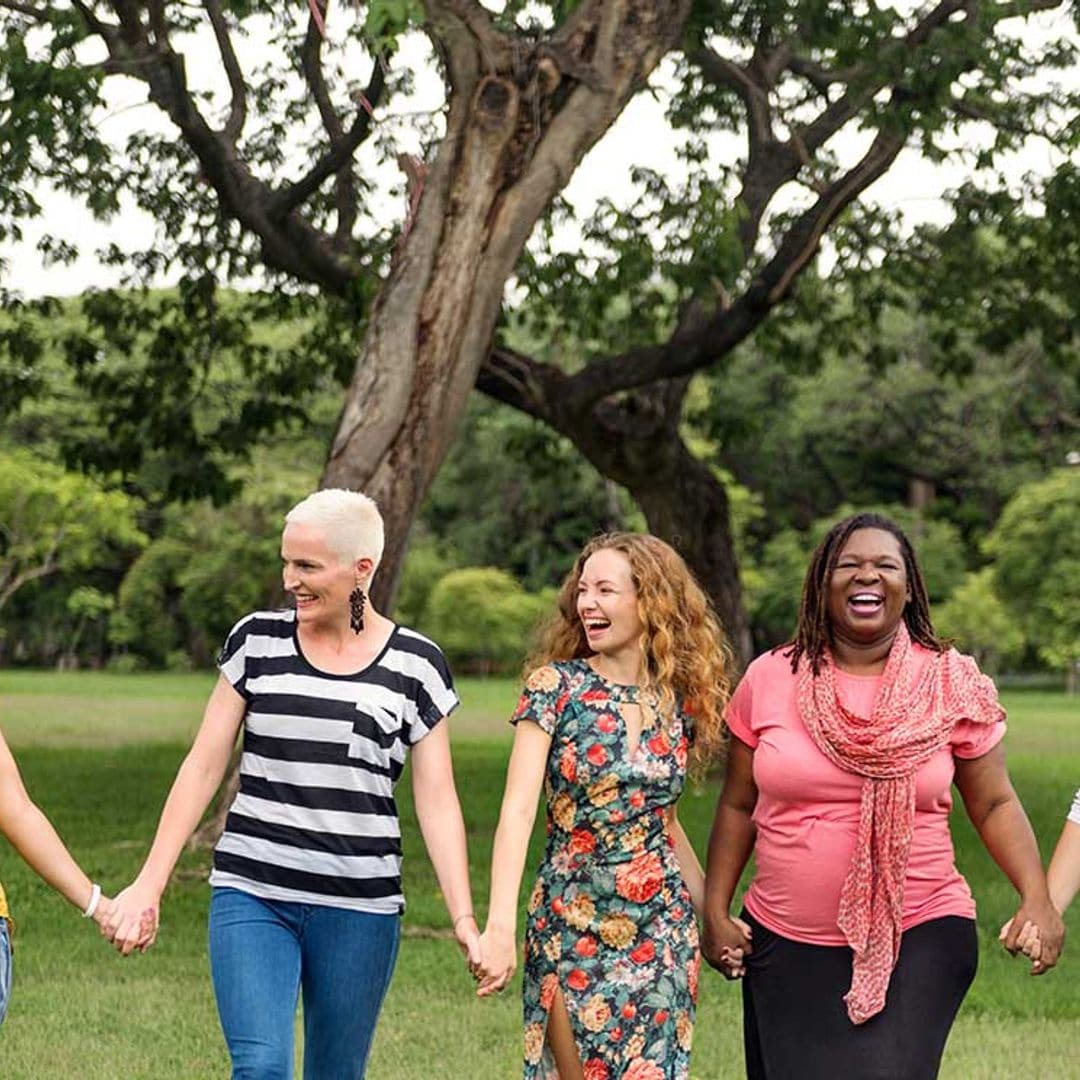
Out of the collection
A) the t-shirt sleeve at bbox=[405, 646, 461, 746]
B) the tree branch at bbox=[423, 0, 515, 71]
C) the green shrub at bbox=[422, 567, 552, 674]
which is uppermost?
the tree branch at bbox=[423, 0, 515, 71]

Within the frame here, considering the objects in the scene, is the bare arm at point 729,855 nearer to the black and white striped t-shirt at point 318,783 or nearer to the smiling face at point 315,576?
the black and white striped t-shirt at point 318,783

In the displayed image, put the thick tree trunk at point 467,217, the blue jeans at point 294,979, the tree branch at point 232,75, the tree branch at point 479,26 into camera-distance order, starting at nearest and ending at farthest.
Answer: the blue jeans at point 294,979, the tree branch at point 479,26, the thick tree trunk at point 467,217, the tree branch at point 232,75

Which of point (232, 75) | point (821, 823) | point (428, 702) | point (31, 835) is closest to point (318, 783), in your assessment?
point (428, 702)

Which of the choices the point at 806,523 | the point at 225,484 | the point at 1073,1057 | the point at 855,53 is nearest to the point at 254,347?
the point at 225,484

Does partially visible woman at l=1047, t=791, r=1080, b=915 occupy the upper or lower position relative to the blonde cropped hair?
lower

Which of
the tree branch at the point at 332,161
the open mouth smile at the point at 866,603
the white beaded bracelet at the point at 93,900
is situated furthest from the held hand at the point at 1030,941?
the tree branch at the point at 332,161

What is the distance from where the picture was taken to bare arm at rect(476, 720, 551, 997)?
4.96m

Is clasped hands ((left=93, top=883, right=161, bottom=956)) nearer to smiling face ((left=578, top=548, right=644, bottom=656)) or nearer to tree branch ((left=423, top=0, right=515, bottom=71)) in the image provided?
smiling face ((left=578, top=548, right=644, bottom=656))

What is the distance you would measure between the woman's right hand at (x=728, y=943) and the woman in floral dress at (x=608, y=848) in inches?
1.9

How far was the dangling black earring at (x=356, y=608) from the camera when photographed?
505 cm

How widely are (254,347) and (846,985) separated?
1624 centimetres

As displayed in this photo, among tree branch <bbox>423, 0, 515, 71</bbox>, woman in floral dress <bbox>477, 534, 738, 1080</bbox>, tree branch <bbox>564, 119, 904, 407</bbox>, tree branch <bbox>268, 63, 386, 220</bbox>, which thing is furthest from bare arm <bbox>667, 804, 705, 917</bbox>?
tree branch <bbox>268, 63, 386, 220</bbox>

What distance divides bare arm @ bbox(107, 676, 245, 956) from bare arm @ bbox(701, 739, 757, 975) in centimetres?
123

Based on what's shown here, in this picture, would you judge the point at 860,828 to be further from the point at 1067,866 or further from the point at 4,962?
the point at 4,962
